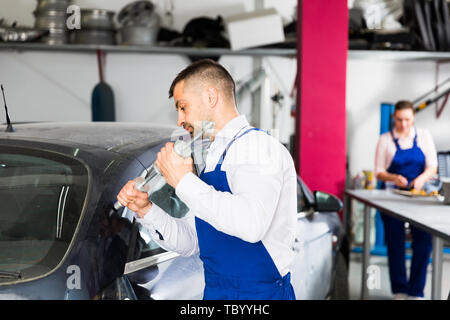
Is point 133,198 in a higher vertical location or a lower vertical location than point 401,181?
higher

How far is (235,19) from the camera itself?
3709 mm

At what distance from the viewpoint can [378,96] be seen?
4590 mm

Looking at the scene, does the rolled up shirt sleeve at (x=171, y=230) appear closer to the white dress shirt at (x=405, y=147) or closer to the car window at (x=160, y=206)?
the car window at (x=160, y=206)

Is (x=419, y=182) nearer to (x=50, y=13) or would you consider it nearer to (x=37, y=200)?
(x=50, y=13)

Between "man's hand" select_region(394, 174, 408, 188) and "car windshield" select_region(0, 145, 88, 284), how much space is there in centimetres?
239

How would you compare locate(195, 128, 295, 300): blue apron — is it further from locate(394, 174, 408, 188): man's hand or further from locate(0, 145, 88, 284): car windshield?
locate(394, 174, 408, 188): man's hand

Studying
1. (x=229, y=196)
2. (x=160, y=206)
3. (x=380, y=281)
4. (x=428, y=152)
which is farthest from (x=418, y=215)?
(x=229, y=196)

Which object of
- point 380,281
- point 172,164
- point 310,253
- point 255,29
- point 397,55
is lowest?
point 380,281

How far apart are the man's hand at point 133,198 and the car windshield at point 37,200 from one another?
0.15 meters

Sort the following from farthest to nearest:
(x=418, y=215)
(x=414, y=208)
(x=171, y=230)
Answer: (x=414, y=208) → (x=418, y=215) → (x=171, y=230)

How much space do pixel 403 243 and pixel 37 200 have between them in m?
2.50

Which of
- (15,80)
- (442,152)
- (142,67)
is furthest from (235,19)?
(15,80)

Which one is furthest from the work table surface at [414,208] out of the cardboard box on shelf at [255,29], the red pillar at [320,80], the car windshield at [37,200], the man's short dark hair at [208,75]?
the car windshield at [37,200]

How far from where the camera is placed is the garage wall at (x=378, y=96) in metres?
4.56
